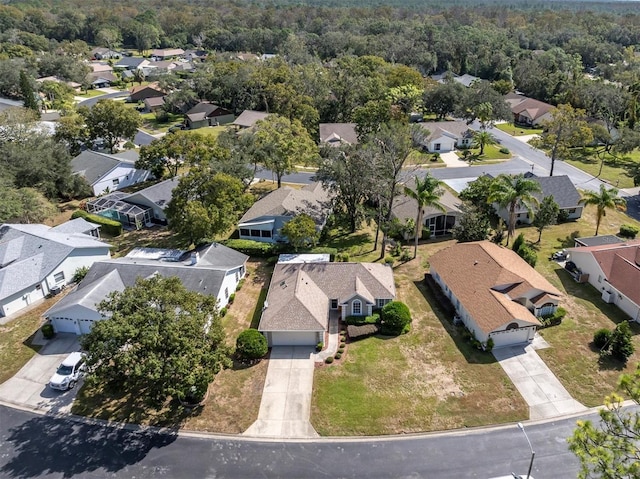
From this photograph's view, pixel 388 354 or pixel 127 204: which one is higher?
pixel 127 204

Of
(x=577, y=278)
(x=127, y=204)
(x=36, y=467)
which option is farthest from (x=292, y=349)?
(x=127, y=204)

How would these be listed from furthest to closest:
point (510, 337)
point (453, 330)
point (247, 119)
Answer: point (247, 119), point (453, 330), point (510, 337)

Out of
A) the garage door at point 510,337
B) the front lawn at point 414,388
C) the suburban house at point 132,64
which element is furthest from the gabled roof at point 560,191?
the suburban house at point 132,64

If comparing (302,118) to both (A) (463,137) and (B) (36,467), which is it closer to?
(A) (463,137)

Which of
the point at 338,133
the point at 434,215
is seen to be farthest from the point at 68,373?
the point at 338,133

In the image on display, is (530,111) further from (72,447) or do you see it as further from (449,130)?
(72,447)
